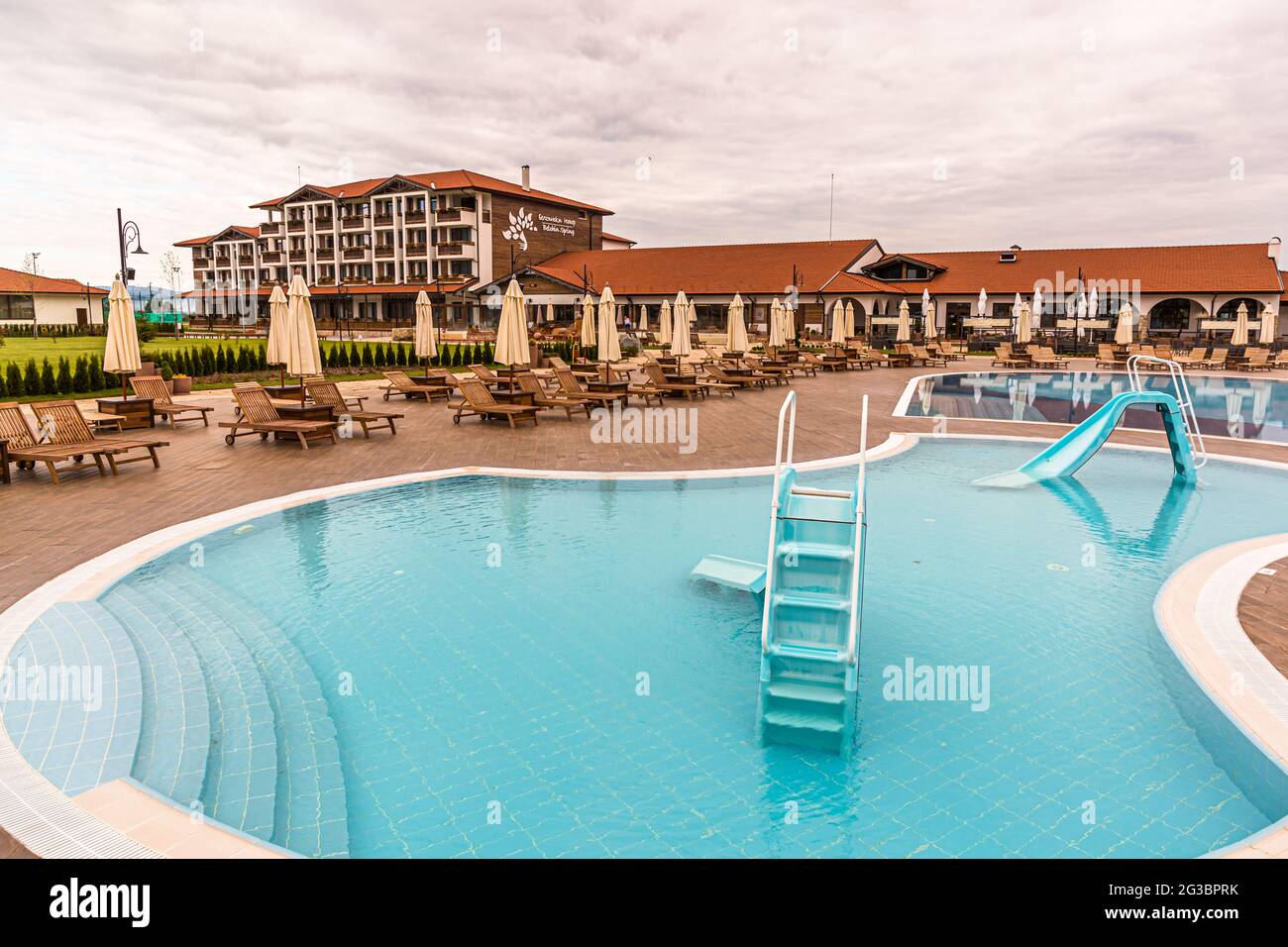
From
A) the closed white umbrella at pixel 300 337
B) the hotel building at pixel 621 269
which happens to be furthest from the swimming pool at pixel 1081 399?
the closed white umbrella at pixel 300 337

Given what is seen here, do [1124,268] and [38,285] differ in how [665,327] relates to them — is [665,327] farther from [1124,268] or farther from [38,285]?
[38,285]

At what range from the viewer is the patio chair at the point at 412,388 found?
19.3 m

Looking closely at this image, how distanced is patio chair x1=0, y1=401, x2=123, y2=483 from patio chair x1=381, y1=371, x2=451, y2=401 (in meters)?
8.46

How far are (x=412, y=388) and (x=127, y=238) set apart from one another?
1138cm

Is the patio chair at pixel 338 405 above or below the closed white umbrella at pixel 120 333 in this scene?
below

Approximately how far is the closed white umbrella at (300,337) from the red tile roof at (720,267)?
3399 centimetres

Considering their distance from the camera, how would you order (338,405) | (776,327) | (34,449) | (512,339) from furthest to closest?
1. (776,327)
2. (512,339)
3. (338,405)
4. (34,449)

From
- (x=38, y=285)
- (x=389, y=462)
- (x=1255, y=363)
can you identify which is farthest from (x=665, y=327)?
(x=38, y=285)

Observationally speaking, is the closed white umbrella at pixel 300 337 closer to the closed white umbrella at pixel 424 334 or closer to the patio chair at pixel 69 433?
the patio chair at pixel 69 433

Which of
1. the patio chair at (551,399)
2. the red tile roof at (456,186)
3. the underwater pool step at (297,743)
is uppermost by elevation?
the red tile roof at (456,186)

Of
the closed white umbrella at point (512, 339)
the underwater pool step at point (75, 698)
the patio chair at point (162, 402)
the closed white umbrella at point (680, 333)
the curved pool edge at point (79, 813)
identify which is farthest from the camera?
the closed white umbrella at point (680, 333)

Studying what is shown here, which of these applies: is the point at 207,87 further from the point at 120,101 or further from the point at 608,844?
the point at 608,844

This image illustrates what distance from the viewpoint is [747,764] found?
15.1 ft

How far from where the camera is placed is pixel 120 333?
13.4 metres
